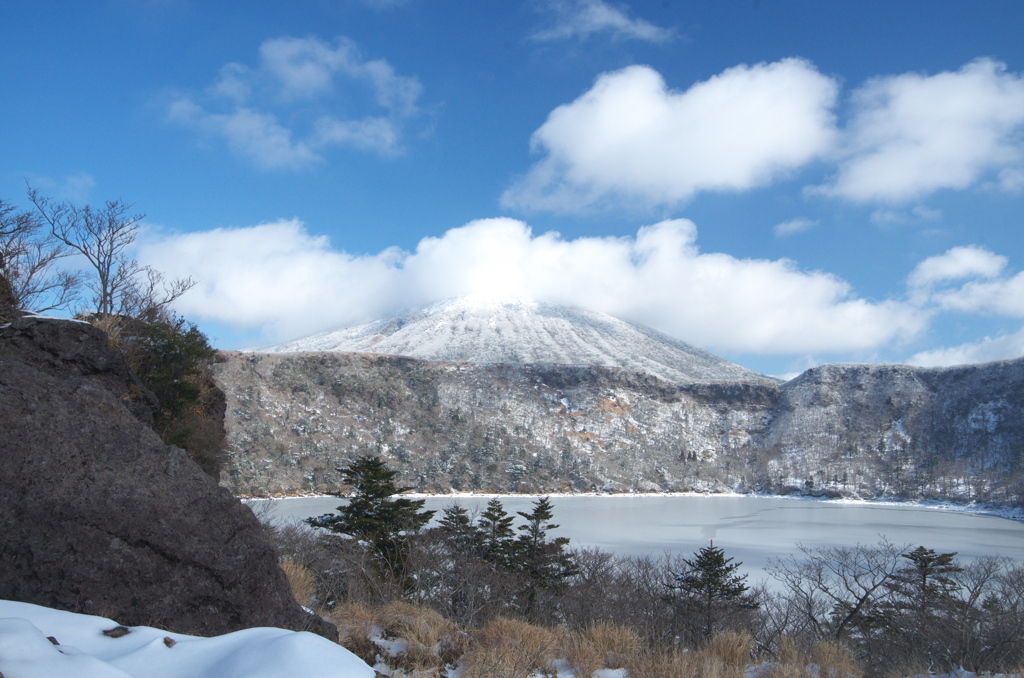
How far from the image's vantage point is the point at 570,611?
67.4 ft

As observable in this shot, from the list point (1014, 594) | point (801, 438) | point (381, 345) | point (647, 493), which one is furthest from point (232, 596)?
point (381, 345)

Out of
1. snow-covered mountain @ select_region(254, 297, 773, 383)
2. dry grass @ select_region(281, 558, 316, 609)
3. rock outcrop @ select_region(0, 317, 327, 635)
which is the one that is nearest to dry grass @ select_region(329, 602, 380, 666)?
dry grass @ select_region(281, 558, 316, 609)

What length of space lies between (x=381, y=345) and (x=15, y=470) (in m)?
164

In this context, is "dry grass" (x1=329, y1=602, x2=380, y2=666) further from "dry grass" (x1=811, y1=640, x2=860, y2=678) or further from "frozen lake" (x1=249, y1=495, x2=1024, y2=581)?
"frozen lake" (x1=249, y1=495, x2=1024, y2=581)

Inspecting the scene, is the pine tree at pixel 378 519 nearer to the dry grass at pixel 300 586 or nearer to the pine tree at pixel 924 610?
the dry grass at pixel 300 586

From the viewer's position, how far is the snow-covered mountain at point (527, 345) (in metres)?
159

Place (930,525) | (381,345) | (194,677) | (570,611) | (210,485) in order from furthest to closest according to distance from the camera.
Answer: (381,345)
(930,525)
(570,611)
(210,485)
(194,677)

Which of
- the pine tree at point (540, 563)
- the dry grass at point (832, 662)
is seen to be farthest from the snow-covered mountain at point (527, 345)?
the dry grass at point (832, 662)

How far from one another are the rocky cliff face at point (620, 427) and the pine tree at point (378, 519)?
5582 cm

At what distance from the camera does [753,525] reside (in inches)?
2299

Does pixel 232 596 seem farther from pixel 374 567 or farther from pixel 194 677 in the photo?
pixel 374 567

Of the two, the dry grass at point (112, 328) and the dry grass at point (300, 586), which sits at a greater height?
the dry grass at point (112, 328)

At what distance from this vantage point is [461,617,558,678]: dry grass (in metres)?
4.88

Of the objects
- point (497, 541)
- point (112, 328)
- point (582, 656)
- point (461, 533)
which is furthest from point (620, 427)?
point (582, 656)
